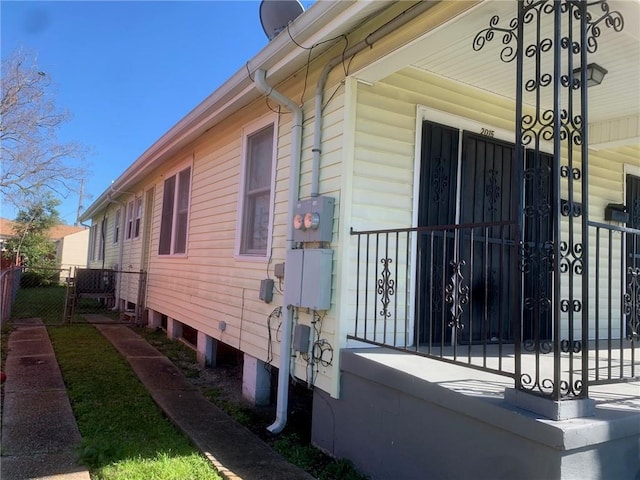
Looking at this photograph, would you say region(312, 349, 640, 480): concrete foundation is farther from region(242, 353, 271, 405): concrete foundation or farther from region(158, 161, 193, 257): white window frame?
region(158, 161, 193, 257): white window frame

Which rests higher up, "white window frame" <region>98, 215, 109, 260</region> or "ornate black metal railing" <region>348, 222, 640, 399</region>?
"white window frame" <region>98, 215, 109, 260</region>

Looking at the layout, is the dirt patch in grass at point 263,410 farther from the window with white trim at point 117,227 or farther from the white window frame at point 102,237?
the white window frame at point 102,237

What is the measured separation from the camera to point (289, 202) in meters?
4.05

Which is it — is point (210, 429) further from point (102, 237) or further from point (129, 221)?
point (102, 237)

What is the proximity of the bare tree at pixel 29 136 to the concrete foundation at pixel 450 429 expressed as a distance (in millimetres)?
17169

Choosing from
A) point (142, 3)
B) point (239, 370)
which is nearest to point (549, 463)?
point (239, 370)

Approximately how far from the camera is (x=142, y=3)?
6.93m

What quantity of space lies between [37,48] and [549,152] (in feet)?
54.7

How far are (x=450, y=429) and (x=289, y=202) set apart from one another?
2.29m

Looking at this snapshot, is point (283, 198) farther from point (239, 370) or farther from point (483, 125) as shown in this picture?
point (239, 370)

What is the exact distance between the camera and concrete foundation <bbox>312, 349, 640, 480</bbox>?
6.50 ft

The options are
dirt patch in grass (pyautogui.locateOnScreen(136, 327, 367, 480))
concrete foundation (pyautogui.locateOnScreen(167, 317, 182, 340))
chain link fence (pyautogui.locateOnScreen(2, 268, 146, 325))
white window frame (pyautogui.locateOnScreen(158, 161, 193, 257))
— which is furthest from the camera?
chain link fence (pyautogui.locateOnScreen(2, 268, 146, 325))

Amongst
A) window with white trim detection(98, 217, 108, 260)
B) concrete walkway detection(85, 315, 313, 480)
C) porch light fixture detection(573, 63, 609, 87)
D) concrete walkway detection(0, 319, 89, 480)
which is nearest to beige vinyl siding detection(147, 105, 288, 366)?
concrete walkway detection(85, 315, 313, 480)

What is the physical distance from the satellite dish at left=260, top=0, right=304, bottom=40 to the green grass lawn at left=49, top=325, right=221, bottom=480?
3.73 meters
